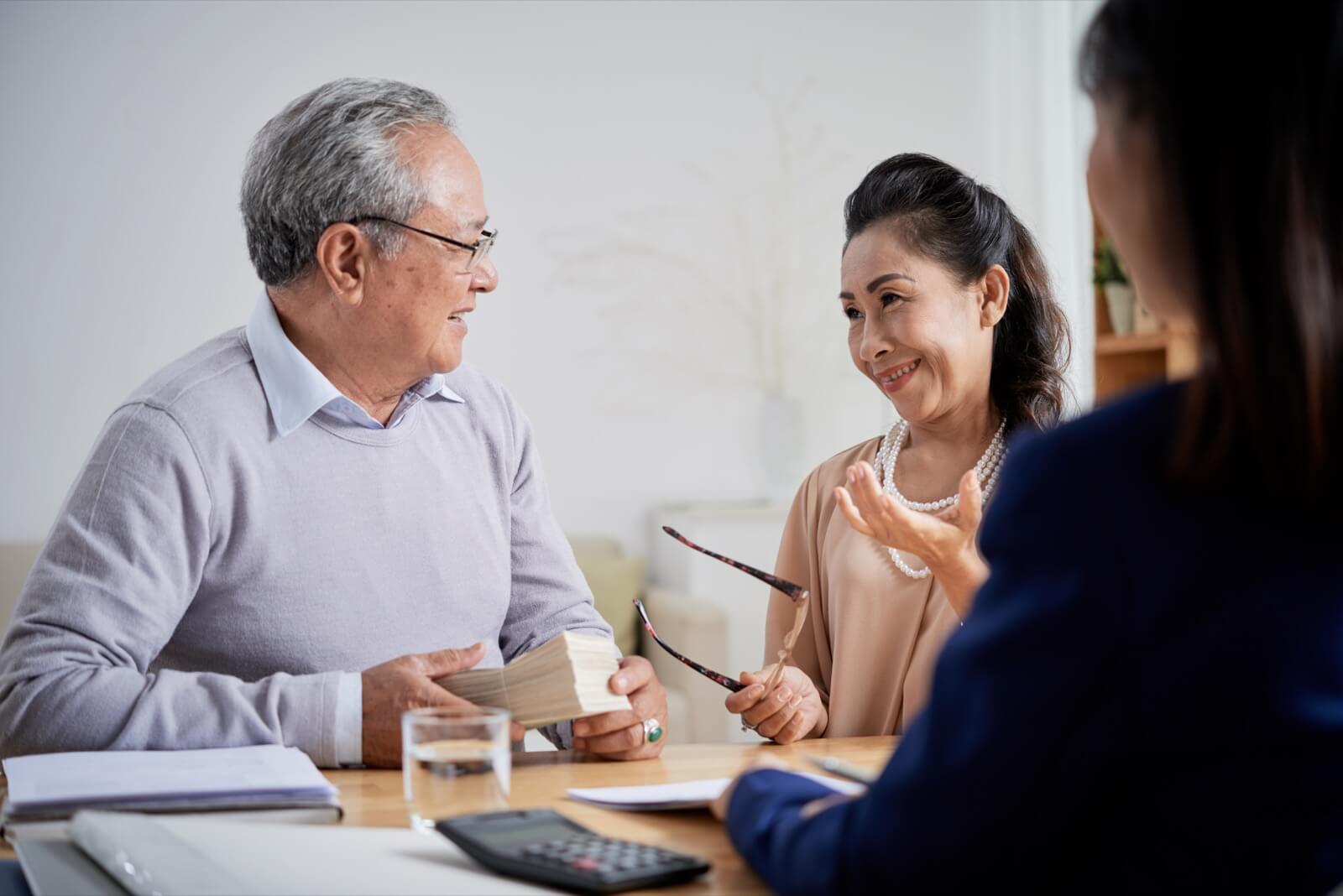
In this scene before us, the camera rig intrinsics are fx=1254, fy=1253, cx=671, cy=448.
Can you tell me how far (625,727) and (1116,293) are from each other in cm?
280

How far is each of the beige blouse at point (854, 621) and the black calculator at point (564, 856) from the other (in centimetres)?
85

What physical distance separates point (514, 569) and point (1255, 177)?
137cm

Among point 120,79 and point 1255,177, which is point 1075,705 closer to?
point 1255,177

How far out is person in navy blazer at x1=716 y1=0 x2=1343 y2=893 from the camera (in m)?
0.56

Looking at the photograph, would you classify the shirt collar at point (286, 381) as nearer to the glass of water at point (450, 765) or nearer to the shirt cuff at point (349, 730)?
the shirt cuff at point (349, 730)

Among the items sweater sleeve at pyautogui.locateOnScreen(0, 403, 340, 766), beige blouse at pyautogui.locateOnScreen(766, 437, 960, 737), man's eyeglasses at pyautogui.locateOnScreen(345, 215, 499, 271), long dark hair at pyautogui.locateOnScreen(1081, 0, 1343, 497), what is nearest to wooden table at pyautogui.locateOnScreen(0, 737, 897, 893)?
sweater sleeve at pyautogui.locateOnScreen(0, 403, 340, 766)

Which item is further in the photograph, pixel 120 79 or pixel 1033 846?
pixel 120 79

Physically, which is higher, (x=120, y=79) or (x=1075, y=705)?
(x=120, y=79)

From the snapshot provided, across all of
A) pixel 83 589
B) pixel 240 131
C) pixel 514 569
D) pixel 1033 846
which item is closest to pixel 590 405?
pixel 240 131

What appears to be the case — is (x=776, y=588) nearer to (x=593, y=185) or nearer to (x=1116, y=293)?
(x=1116, y=293)

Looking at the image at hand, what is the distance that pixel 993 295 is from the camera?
1958mm

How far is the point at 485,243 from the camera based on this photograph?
177 centimetres

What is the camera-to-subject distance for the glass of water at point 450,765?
1026 mm

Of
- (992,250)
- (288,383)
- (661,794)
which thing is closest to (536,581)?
(288,383)
